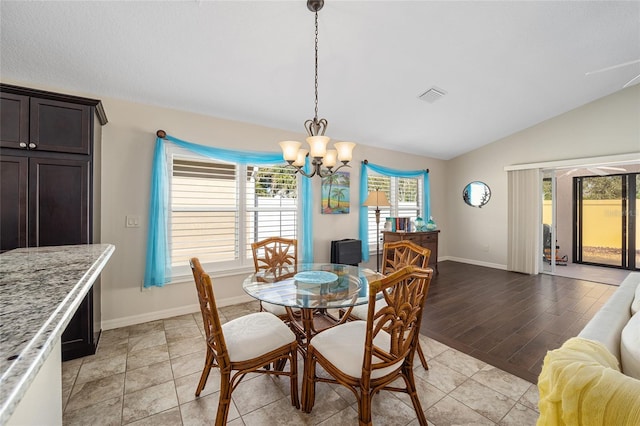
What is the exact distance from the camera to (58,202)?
2232 millimetres

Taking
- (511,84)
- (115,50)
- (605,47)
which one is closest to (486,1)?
(511,84)

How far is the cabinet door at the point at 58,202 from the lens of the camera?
2145mm

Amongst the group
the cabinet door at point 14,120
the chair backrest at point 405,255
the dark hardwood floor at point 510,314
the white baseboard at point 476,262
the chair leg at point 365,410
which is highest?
the cabinet door at point 14,120

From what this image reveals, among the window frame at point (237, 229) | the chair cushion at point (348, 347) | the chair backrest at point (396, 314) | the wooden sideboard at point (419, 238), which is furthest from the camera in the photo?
the wooden sideboard at point (419, 238)

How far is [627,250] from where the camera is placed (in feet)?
17.7

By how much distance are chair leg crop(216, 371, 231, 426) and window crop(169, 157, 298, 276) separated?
2.11 metres

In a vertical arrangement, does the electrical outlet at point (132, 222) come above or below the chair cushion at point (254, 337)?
above

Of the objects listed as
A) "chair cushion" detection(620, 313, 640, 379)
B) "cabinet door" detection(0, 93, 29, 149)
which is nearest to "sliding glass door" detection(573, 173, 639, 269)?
"chair cushion" detection(620, 313, 640, 379)

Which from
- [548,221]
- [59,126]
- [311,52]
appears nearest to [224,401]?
[59,126]

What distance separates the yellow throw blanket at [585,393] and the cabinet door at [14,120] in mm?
3443

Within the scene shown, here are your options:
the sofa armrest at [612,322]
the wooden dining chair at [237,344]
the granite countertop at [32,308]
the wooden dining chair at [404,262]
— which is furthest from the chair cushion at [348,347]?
the granite countertop at [32,308]

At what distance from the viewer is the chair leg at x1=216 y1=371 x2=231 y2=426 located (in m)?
1.45

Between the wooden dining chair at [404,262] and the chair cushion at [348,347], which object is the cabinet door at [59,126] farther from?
the wooden dining chair at [404,262]

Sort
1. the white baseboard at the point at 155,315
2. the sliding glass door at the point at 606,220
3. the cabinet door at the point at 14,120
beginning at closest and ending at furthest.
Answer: the cabinet door at the point at 14,120
the white baseboard at the point at 155,315
the sliding glass door at the point at 606,220
